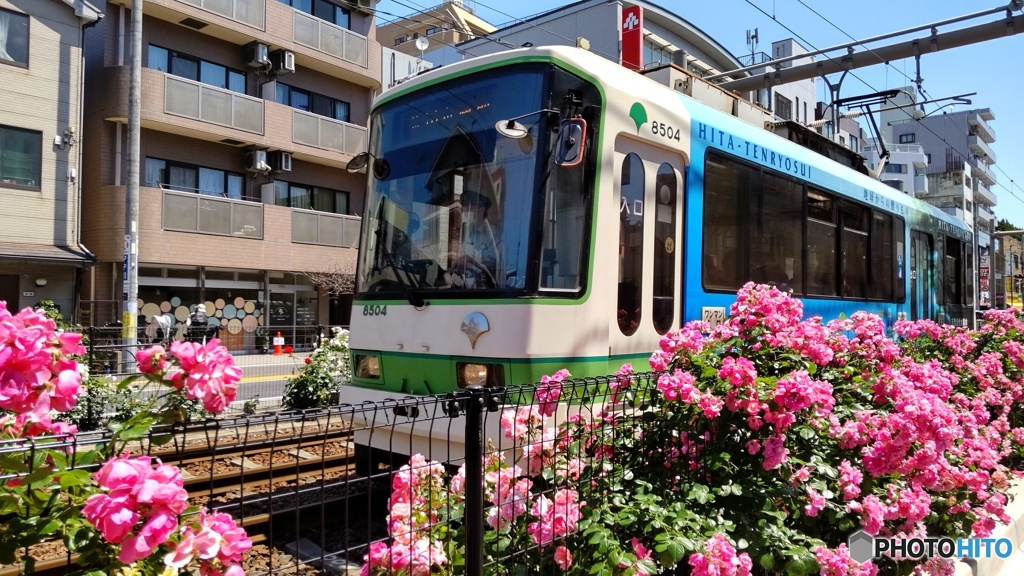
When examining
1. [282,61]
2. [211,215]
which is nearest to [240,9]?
[282,61]

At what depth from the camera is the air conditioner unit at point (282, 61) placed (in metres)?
23.2

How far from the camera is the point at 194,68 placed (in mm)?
22141

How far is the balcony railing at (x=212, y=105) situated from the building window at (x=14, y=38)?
331 centimetres

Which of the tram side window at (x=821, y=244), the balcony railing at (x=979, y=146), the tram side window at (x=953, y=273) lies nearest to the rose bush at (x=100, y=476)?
the tram side window at (x=821, y=244)

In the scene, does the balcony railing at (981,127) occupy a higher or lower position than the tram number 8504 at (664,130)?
higher

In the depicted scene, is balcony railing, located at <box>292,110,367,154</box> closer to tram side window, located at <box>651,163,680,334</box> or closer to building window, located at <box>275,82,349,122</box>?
building window, located at <box>275,82,349,122</box>

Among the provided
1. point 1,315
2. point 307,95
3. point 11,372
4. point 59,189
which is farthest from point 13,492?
point 307,95

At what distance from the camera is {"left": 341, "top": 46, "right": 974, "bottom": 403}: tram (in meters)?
5.02

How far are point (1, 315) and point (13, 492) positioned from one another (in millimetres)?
452

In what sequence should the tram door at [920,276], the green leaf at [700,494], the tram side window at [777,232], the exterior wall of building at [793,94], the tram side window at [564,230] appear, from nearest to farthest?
1. the green leaf at [700,494]
2. the tram side window at [564,230]
3. the tram side window at [777,232]
4. the tram door at [920,276]
5. the exterior wall of building at [793,94]

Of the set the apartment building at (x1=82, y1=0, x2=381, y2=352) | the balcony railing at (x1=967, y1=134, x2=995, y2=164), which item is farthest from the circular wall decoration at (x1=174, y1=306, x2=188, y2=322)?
the balcony railing at (x1=967, y1=134, x2=995, y2=164)

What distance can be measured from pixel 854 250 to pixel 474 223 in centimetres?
570

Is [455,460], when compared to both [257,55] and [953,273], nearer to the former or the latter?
[953,273]

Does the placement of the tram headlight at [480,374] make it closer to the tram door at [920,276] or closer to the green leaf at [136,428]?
the green leaf at [136,428]
